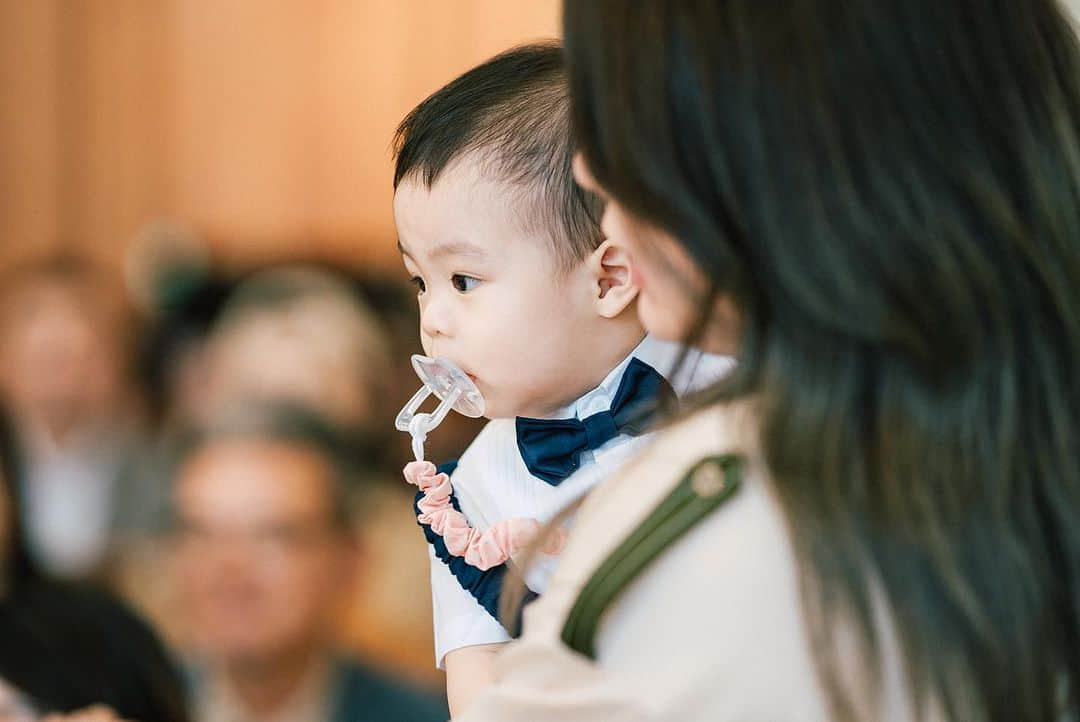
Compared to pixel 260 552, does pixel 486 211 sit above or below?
above

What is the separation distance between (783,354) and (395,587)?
2.37 metres

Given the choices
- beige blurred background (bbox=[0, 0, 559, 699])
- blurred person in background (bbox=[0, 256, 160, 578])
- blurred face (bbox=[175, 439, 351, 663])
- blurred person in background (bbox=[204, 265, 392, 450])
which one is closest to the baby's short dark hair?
blurred face (bbox=[175, 439, 351, 663])

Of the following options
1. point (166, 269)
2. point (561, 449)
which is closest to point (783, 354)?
point (561, 449)

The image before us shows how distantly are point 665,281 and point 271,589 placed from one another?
2.00 meters

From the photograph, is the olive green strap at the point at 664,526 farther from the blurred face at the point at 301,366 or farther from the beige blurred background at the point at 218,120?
the beige blurred background at the point at 218,120

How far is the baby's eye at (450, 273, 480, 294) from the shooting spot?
3.07 feet

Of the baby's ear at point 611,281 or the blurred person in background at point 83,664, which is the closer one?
the baby's ear at point 611,281

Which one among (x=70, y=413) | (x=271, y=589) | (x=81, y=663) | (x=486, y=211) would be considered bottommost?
(x=271, y=589)

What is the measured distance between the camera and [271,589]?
2.53 metres

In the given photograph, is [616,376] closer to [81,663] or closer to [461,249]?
[461,249]

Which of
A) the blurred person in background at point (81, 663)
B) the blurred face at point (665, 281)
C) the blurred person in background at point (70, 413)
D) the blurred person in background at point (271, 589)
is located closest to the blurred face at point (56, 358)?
the blurred person in background at point (70, 413)

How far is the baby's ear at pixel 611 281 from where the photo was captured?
92 cm

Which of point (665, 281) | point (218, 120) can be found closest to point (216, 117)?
point (218, 120)

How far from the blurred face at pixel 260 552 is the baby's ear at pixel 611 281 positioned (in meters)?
1.70
